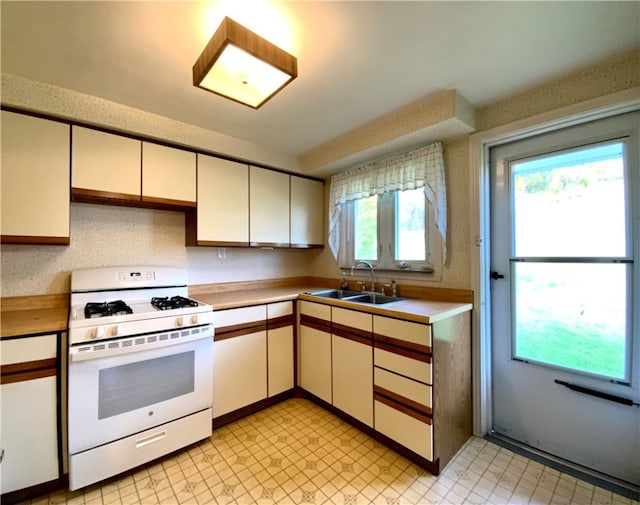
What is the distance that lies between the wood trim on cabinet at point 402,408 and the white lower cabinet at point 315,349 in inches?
19.6

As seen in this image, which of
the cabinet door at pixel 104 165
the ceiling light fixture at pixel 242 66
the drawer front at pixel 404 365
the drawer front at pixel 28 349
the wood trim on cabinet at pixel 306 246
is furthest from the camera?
the wood trim on cabinet at pixel 306 246

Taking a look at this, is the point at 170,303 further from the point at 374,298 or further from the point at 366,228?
the point at 366,228

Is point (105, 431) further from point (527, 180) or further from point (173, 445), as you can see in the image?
point (527, 180)

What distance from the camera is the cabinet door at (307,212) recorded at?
3033 millimetres

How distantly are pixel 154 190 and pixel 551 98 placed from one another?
272 centimetres

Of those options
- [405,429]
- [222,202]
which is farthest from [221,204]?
[405,429]

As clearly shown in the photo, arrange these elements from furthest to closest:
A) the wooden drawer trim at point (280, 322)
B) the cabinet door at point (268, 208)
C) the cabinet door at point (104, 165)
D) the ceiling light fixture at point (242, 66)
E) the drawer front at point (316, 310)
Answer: the cabinet door at point (268, 208), the wooden drawer trim at point (280, 322), the drawer front at point (316, 310), the cabinet door at point (104, 165), the ceiling light fixture at point (242, 66)

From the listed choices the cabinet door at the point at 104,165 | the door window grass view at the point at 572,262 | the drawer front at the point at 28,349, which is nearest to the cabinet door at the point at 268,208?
the cabinet door at the point at 104,165

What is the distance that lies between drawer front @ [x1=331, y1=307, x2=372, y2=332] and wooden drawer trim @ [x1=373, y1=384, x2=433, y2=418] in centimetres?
40

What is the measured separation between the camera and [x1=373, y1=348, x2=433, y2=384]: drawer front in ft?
5.44

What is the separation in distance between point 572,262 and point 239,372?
7.81 feet

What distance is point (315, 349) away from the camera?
2410 millimetres

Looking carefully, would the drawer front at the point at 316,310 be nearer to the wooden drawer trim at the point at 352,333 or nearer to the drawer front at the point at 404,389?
the wooden drawer trim at the point at 352,333

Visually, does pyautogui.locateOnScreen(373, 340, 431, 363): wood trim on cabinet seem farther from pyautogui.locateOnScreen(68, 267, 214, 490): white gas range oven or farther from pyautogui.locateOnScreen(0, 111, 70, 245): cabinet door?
pyautogui.locateOnScreen(0, 111, 70, 245): cabinet door
